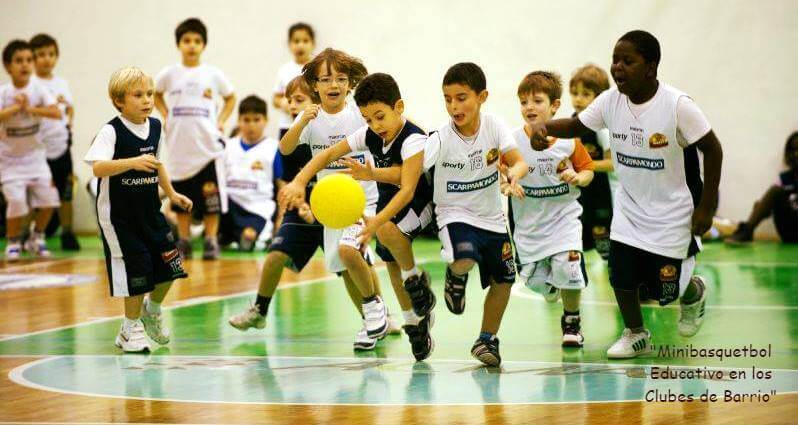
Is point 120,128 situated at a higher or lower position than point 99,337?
higher

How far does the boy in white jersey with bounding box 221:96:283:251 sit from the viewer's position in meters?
15.2

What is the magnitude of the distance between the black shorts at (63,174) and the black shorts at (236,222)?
192 centimetres

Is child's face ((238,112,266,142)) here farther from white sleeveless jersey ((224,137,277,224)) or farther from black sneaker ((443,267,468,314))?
black sneaker ((443,267,468,314))

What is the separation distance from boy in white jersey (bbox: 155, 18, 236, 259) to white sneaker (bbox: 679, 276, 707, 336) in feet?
24.1

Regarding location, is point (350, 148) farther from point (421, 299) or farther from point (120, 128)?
point (120, 128)

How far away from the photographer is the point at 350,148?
24.3 feet

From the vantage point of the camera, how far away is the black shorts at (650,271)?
24.1 feet

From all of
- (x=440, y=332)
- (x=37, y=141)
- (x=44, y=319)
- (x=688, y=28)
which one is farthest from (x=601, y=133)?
(x=37, y=141)

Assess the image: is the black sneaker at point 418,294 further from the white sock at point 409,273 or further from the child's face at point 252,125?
the child's face at point 252,125

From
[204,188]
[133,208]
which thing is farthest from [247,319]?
[204,188]

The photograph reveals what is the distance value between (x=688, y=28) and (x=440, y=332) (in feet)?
25.0

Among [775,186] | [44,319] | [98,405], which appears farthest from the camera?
[775,186]

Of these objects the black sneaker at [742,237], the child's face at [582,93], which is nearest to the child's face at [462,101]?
the child's face at [582,93]

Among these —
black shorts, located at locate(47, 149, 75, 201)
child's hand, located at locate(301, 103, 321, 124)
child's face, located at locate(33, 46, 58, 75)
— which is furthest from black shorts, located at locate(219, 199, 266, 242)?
child's hand, located at locate(301, 103, 321, 124)
